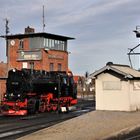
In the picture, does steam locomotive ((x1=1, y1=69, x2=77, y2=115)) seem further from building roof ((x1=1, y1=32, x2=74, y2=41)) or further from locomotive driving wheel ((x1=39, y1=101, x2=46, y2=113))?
building roof ((x1=1, y1=32, x2=74, y2=41))

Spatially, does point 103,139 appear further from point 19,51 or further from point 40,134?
point 19,51

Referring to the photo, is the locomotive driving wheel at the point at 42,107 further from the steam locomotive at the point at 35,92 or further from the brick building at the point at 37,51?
the brick building at the point at 37,51

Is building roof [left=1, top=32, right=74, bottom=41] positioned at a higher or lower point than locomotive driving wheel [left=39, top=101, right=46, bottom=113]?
higher

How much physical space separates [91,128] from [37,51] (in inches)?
1399

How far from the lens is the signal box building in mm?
53156

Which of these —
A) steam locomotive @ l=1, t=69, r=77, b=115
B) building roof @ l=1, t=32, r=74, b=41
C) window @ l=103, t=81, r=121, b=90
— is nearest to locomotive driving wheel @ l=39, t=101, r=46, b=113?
steam locomotive @ l=1, t=69, r=77, b=115

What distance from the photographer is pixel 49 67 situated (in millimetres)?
53719

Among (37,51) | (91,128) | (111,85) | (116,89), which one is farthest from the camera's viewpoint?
(37,51)

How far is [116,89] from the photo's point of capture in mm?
26656

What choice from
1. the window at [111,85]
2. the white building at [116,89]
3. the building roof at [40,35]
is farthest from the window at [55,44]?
the window at [111,85]

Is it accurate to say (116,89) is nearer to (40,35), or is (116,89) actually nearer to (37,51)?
(37,51)

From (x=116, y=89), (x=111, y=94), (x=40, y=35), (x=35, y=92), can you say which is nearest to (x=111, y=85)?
(x=116, y=89)

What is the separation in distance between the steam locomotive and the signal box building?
19049mm

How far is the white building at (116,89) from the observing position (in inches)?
1031
